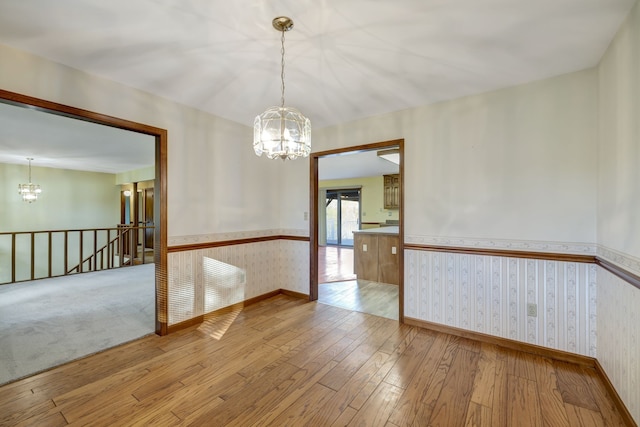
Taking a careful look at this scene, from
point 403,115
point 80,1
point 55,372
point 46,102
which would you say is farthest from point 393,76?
point 55,372

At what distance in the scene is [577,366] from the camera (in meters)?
2.19

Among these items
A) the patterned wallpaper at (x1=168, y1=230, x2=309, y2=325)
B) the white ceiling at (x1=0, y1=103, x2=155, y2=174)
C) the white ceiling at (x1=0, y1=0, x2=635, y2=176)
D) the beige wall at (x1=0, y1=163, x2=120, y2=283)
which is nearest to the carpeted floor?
the patterned wallpaper at (x1=168, y1=230, x2=309, y2=325)

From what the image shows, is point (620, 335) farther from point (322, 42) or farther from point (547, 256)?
point (322, 42)

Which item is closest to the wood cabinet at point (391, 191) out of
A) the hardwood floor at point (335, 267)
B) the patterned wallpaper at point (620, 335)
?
the hardwood floor at point (335, 267)

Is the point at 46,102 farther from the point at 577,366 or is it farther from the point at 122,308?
the point at 577,366

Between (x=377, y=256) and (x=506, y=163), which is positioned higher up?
(x=506, y=163)

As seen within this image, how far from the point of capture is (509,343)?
249cm

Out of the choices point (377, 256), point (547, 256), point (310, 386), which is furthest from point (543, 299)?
point (377, 256)

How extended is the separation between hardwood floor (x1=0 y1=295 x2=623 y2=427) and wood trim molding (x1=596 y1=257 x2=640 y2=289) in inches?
33.2

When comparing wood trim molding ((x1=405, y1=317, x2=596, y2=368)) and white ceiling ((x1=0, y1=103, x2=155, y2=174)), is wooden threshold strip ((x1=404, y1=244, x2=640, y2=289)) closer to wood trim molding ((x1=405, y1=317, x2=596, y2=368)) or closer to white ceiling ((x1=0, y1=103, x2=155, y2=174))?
wood trim molding ((x1=405, y1=317, x2=596, y2=368))

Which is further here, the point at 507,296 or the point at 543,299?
the point at 507,296

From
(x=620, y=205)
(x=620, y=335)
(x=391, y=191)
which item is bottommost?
(x=620, y=335)

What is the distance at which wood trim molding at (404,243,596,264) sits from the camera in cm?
225

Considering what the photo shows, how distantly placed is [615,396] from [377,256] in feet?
10.5
